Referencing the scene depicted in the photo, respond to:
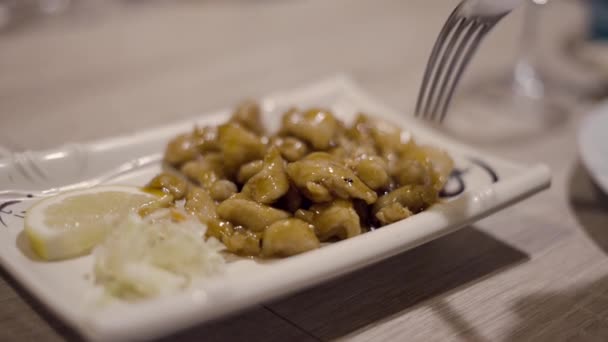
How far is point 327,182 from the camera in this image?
4.47 ft

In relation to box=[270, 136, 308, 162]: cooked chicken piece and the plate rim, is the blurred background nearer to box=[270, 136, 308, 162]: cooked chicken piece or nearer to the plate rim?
the plate rim

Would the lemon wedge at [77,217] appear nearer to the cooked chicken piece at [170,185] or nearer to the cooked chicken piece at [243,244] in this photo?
the cooked chicken piece at [170,185]

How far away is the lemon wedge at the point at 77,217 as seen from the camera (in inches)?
49.4

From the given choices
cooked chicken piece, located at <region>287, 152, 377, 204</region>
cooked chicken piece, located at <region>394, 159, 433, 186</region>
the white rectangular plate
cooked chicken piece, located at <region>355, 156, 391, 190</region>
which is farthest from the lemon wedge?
cooked chicken piece, located at <region>394, 159, 433, 186</region>

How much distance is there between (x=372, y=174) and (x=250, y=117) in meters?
0.48

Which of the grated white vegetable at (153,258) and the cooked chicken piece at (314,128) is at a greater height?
the cooked chicken piece at (314,128)

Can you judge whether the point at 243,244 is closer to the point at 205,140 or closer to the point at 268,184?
the point at 268,184

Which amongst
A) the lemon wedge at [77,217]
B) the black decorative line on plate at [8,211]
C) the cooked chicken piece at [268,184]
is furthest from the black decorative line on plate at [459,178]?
the black decorative line on plate at [8,211]

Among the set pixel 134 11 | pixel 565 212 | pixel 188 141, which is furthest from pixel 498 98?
pixel 134 11

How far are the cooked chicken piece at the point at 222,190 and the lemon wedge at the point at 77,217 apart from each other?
0.15 meters

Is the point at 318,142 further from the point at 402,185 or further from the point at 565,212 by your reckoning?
the point at 565,212

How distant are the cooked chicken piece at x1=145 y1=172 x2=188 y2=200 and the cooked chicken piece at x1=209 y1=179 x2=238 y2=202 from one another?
0.08 meters

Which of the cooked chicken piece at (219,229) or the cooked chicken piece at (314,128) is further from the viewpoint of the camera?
the cooked chicken piece at (314,128)

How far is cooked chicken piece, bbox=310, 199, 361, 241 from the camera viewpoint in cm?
133
